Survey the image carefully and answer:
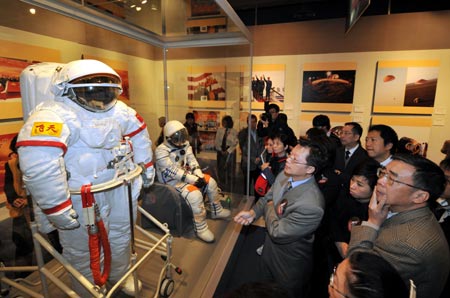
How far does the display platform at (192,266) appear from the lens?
82.9 inches

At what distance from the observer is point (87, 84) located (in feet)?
4.63

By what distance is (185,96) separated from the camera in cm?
363

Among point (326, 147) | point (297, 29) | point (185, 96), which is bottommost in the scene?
point (326, 147)

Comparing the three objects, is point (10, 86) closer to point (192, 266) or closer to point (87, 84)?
point (87, 84)

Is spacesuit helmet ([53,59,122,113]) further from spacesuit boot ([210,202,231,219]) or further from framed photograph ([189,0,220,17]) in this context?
spacesuit boot ([210,202,231,219])

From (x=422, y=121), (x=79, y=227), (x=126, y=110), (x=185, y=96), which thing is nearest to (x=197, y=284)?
(x=79, y=227)

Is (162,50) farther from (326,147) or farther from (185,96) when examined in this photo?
(326,147)

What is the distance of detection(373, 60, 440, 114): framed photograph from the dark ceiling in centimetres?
94

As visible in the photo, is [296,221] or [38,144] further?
[296,221]

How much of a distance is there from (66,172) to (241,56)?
9.69 feet

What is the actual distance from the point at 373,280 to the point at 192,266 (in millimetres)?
2043

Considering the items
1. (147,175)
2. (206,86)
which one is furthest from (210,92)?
(147,175)

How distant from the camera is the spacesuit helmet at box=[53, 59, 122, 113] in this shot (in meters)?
1.39

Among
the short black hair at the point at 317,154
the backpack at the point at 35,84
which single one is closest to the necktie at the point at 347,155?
the short black hair at the point at 317,154
